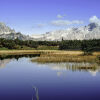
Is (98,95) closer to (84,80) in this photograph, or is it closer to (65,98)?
(65,98)

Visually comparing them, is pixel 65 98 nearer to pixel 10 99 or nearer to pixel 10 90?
pixel 10 99

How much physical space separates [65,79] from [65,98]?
11.6 metres

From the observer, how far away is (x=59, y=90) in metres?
27.8

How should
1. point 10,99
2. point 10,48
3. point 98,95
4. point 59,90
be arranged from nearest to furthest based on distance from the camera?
point 10,99
point 98,95
point 59,90
point 10,48

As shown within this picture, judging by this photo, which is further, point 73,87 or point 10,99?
point 73,87

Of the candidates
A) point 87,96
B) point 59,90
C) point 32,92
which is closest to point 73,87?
point 59,90

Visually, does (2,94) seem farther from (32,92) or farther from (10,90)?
(32,92)

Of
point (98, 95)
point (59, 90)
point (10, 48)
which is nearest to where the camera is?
point (98, 95)

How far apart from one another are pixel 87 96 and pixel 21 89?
9980 mm

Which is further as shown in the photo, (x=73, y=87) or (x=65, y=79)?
(x=65, y=79)

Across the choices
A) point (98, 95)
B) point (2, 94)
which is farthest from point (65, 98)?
point (2, 94)

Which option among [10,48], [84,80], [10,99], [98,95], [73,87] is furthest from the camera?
[10,48]

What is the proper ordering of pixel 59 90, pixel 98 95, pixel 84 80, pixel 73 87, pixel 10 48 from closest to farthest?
pixel 98 95, pixel 59 90, pixel 73 87, pixel 84 80, pixel 10 48

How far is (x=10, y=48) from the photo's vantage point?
151m
